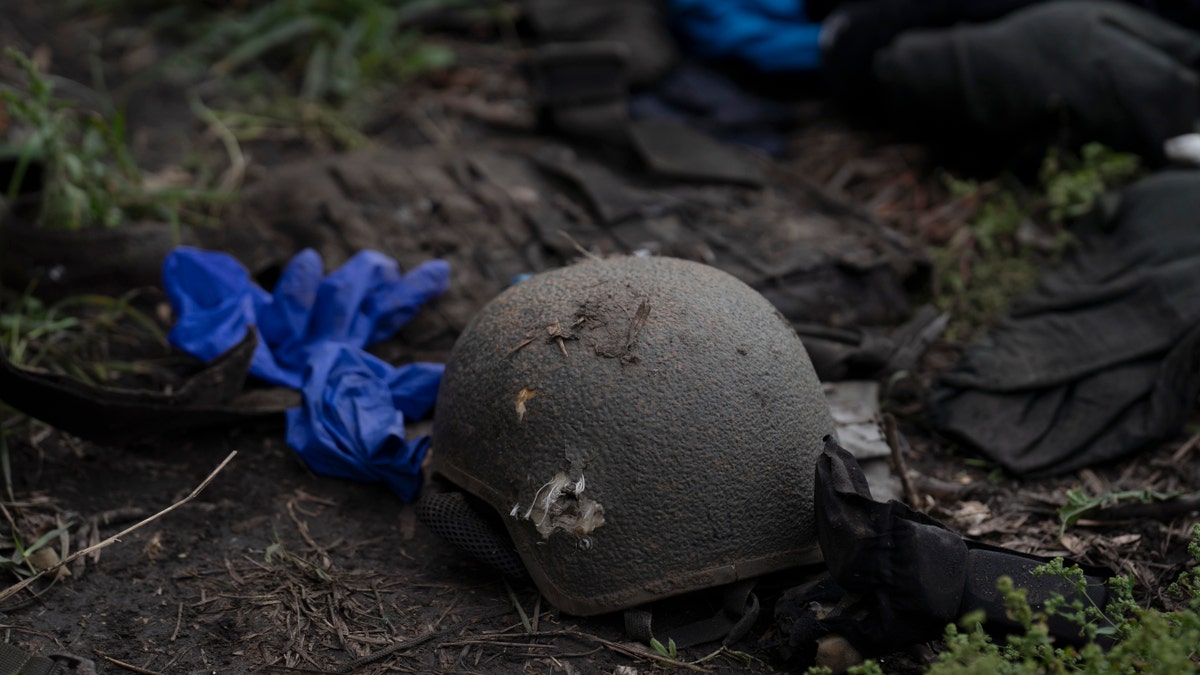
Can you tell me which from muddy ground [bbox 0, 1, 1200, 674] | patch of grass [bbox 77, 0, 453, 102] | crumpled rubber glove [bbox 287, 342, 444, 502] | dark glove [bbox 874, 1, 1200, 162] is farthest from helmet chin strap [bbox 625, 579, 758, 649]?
patch of grass [bbox 77, 0, 453, 102]

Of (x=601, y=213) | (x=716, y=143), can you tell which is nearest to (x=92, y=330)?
(x=601, y=213)

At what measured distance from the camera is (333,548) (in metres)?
2.57

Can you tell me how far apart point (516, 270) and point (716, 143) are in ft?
4.33

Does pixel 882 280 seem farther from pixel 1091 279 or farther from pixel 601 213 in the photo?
pixel 601 213

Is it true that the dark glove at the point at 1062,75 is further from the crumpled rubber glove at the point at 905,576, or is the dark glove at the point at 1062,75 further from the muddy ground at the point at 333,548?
the crumpled rubber glove at the point at 905,576

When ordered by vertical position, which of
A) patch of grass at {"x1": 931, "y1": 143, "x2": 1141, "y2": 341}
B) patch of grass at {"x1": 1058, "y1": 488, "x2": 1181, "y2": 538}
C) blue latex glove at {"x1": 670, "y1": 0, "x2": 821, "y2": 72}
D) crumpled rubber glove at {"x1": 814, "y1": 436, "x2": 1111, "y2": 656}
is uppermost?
blue latex glove at {"x1": 670, "y1": 0, "x2": 821, "y2": 72}

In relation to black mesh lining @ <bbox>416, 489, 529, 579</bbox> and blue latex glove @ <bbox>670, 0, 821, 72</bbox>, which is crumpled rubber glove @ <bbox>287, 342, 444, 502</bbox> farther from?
blue latex glove @ <bbox>670, 0, 821, 72</bbox>

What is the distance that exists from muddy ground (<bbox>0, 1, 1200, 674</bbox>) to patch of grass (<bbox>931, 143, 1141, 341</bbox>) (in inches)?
6.3

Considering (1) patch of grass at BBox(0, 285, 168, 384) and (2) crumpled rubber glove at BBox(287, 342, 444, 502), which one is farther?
(1) patch of grass at BBox(0, 285, 168, 384)

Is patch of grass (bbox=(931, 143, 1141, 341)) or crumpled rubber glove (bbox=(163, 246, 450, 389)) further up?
crumpled rubber glove (bbox=(163, 246, 450, 389))

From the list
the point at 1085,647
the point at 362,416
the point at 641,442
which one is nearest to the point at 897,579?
the point at 1085,647

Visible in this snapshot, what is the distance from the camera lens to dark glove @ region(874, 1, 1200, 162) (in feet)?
12.2

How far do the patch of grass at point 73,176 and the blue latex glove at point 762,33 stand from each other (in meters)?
2.59

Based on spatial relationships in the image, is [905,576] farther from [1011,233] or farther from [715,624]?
[1011,233]
